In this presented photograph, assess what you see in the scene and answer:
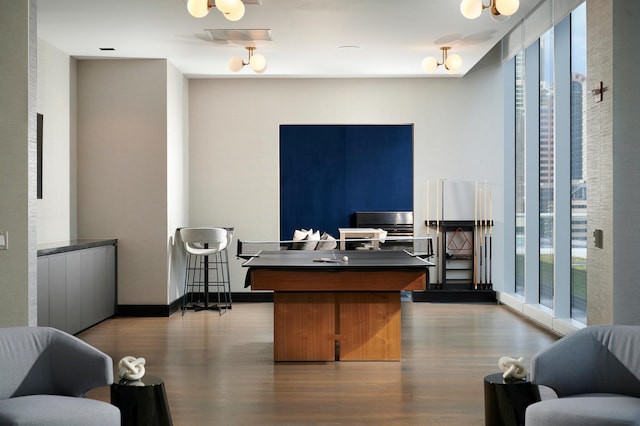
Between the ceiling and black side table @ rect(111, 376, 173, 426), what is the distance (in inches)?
142

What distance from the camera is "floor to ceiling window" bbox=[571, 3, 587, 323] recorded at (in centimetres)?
686

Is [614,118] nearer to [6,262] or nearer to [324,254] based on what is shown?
[324,254]

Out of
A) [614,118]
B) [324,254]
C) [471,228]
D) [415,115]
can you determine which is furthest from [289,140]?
[614,118]

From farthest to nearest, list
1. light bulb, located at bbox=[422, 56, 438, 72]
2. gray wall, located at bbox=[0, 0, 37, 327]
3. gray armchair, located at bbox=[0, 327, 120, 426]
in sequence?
1. light bulb, located at bbox=[422, 56, 438, 72]
2. gray wall, located at bbox=[0, 0, 37, 327]
3. gray armchair, located at bbox=[0, 327, 120, 426]

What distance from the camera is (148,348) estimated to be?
6477 millimetres

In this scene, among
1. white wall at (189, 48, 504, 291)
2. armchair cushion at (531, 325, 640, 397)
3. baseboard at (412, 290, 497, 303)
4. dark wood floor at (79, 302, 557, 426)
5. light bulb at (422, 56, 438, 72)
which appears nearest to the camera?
armchair cushion at (531, 325, 640, 397)

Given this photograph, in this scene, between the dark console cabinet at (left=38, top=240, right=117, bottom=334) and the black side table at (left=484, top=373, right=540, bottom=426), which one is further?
the dark console cabinet at (left=38, top=240, right=117, bottom=334)

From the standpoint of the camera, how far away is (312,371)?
553 centimetres

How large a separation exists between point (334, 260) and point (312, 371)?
3.37 feet

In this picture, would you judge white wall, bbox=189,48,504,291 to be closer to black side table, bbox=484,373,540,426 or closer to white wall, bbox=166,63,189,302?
white wall, bbox=166,63,189,302

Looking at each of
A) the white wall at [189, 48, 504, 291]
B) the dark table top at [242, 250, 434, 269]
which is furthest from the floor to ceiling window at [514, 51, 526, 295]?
the dark table top at [242, 250, 434, 269]

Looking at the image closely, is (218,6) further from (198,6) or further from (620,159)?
(620,159)

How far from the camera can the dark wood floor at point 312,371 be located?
172 inches

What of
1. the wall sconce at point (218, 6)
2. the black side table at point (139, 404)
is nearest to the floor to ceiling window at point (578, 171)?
the wall sconce at point (218, 6)
